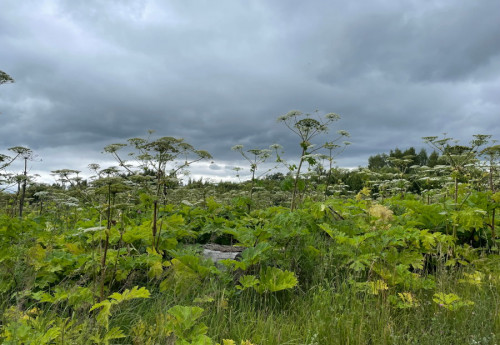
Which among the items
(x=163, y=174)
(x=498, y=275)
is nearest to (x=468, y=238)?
(x=498, y=275)

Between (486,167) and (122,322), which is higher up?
(486,167)

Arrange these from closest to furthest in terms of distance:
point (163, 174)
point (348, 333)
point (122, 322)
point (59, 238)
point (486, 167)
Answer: point (348, 333), point (122, 322), point (163, 174), point (59, 238), point (486, 167)

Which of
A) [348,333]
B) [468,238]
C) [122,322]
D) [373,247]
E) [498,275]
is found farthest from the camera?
[468,238]

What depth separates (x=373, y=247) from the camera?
3.69 m

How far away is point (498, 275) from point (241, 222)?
367 centimetres

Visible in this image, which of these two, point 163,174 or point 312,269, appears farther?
point 163,174

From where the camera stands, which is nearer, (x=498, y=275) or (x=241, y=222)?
(x=498, y=275)

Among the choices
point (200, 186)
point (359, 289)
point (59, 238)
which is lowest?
point (359, 289)

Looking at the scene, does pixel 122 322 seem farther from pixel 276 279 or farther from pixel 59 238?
pixel 59 238

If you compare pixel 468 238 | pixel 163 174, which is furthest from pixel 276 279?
pixel 468 238

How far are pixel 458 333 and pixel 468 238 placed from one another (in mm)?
3125

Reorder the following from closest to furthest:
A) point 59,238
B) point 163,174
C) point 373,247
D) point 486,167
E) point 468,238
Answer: point 373,247 → point 163,174 → point 59,238 → point 468,238 → point 486,167

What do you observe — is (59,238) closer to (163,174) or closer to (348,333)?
(163,174)

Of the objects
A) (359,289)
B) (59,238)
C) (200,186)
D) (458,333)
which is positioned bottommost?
(458,333)
